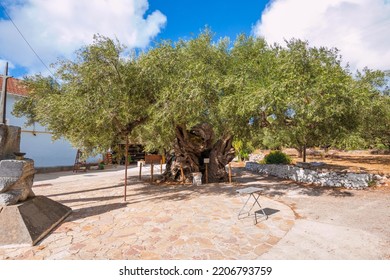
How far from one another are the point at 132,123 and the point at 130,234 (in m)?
6.17

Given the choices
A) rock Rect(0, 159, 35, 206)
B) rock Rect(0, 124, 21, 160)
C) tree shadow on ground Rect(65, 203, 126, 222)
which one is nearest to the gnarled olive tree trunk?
tree shadow on ground Rect(65, 203, 126, 222)

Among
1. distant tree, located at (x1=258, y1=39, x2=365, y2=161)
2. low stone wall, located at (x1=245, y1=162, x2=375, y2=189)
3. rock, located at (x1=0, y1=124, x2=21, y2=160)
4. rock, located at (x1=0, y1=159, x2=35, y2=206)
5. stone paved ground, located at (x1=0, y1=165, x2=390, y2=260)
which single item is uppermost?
distant tree, located at (x1=258, y1=39, x2=365, y2=161)

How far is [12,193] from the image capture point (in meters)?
5.53

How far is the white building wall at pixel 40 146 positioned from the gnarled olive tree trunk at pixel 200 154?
43.4ft

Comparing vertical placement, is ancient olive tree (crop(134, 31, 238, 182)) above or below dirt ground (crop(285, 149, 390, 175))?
above

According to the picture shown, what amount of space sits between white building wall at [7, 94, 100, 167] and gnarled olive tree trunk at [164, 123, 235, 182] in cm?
1322

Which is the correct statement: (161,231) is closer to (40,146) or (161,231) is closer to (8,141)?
(8,141)

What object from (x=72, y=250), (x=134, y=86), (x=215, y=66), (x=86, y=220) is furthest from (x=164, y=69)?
(x=72, y=250)

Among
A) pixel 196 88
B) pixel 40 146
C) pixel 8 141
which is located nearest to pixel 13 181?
pixel 8 141

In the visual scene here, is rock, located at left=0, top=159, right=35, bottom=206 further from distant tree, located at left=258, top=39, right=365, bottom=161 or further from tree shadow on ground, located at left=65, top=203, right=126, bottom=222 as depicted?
distant tree, located at left=258, top=39, right=365, bottom=161

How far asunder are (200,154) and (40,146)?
16559mm

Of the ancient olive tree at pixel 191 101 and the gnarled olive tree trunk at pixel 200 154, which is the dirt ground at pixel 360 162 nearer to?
the gnarled olive tree trunk at pixel 200 154

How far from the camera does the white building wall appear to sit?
18.9 meters

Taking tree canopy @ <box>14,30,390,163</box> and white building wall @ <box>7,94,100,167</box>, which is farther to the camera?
white building wall @ <box>7,94,100,167</box>
